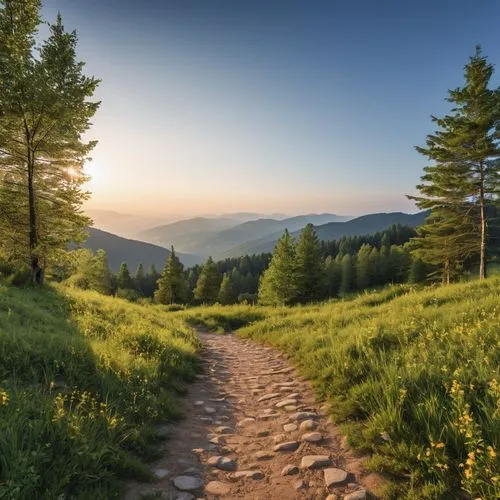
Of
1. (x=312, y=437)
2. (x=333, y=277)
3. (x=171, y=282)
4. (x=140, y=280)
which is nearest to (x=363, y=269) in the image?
(x=333, y=277)

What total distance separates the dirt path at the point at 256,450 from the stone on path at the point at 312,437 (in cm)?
1

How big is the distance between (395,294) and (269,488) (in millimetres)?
13985

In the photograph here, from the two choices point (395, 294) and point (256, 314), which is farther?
point (256, 314)

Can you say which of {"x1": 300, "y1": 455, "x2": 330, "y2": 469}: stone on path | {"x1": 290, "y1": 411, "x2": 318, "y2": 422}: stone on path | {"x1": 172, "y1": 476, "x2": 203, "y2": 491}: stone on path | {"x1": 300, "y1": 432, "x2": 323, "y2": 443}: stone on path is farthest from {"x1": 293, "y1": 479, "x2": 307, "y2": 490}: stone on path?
{"x1": 290, "y1": 411, "x2": 318, "y2": 422}: stone on path

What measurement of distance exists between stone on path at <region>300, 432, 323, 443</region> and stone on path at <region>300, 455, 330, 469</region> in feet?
1.48

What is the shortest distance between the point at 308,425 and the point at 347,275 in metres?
84.7

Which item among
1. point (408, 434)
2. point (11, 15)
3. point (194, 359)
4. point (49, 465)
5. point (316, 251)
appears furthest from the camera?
point (316, 251)

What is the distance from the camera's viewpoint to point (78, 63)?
14.3 metres

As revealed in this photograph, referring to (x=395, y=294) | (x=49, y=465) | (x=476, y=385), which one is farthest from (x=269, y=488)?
(x=395, y=294)

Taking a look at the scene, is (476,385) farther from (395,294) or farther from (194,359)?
(395,294)

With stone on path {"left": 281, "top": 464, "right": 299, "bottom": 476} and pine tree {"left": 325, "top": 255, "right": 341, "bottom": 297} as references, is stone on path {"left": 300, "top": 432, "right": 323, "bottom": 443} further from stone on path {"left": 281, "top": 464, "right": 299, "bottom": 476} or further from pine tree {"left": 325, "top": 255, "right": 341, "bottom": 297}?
pine tree {"left": 325, "top": 255, "right": 341, "bottom": 297}

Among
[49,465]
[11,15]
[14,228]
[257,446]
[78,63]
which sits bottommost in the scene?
[257,446]

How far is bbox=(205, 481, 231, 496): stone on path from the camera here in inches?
146

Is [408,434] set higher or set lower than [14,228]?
lower
